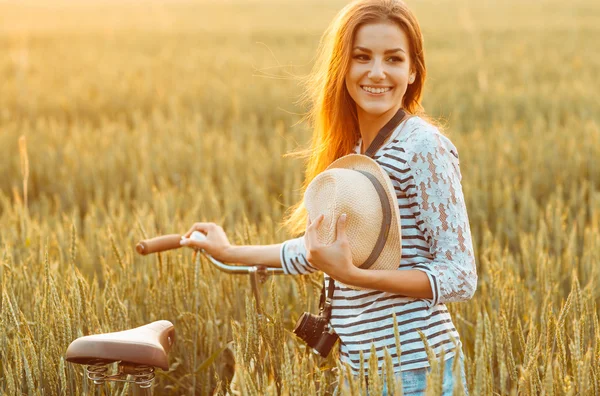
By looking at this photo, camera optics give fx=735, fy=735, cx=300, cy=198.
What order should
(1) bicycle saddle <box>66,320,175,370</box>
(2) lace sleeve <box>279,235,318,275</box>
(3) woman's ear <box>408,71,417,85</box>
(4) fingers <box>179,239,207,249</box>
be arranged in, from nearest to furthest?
1. (1) bicycle saddle <box>66,320,175,370</box>
2. (3) woman's ear <box>408,71,417,85</box>
3. (2) lace sleeve <box>279,235,318,275</box>
4. (4) fingers <box>179,239,207,249</box>

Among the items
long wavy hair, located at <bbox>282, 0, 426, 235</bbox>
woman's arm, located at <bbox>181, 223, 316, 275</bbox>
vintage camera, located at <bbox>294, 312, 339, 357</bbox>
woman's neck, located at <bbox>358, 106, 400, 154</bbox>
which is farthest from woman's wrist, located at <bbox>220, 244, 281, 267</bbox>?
woman's neck, located at <bbox>358, 106, 400, 154</bbox>

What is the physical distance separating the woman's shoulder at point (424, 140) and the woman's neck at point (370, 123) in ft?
0.37

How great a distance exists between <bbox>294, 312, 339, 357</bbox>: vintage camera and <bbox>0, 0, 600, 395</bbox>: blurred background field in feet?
0.34

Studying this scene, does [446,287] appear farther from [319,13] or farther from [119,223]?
[319,13]

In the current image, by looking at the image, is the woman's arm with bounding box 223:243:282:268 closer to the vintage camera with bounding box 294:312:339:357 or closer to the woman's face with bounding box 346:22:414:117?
the vintage camera with bounding box 294:312:339:357

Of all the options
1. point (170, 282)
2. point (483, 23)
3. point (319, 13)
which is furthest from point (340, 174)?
point (319, 13)

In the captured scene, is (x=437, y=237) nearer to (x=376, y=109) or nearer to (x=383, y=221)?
(x=383, y=221)

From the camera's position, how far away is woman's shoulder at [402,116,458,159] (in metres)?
1.69

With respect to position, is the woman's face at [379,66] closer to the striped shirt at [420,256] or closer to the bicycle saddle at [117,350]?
the striped shirt at [420,256]

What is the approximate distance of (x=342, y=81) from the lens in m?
1.90

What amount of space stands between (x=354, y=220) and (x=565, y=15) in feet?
75.6

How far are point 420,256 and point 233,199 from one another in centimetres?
272

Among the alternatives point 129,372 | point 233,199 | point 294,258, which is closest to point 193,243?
point 294,258

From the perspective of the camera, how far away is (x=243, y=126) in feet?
23.5
